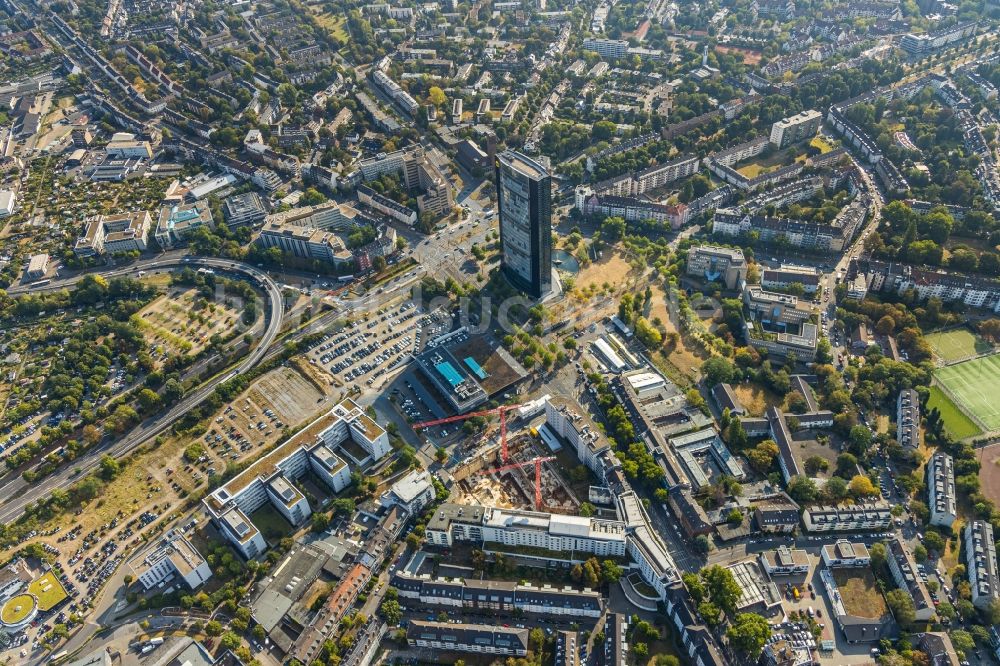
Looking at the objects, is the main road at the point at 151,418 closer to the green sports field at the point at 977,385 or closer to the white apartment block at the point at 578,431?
the white apartment block at the point at 578,431

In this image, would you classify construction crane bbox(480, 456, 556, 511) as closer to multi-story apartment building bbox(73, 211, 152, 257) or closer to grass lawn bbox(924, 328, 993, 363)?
grass lawn bbox(924, 328, 993, 363)

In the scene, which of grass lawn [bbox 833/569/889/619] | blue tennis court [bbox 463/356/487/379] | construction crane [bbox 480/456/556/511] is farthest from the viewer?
blue tennis court [bbox 463/356/487/379]

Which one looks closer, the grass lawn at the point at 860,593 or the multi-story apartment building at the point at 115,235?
the grass lawn at the point at 860,593

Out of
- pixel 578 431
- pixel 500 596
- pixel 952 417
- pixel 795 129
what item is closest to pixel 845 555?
pixel 952 417

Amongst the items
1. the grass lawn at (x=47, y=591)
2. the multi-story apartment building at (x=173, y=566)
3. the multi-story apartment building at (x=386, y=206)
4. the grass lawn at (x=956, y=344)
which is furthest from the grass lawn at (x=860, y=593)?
the multi-story apartment building at (x=386, y=206)

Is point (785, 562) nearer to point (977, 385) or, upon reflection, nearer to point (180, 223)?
point (977, 385)

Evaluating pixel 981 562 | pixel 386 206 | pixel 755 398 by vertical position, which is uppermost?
pixel 386 206

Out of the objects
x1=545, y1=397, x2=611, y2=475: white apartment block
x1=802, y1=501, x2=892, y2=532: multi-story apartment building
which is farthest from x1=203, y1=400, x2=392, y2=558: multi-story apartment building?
x1=802, y1=501, x2=892, y2=532: multi-story apartment building
